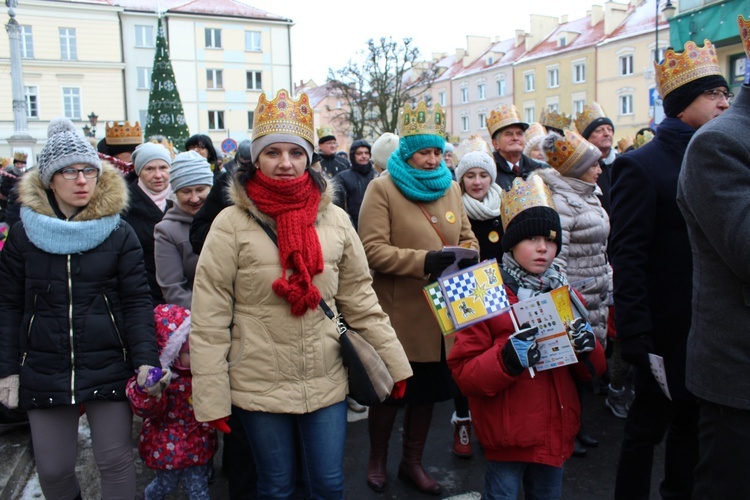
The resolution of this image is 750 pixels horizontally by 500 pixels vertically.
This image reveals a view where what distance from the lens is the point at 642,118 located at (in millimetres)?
44031

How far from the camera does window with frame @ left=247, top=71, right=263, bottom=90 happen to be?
163 ft

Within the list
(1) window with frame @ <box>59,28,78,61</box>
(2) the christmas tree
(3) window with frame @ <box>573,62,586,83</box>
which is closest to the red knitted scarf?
(2) the christmas tree

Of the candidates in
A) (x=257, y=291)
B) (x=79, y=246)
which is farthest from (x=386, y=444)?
(x=79, y=246)

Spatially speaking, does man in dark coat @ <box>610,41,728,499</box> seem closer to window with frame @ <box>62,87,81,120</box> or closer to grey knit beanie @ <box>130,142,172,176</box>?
grey knit beanie @ <box>130,142,172,176</box>

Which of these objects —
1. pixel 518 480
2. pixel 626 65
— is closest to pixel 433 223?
pixel 518 480

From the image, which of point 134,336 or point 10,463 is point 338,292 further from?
point 10,463

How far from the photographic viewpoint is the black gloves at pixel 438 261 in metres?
3.42

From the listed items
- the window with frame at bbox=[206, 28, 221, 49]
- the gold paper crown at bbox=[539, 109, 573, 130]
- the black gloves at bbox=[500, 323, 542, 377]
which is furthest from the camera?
the window with frame at bbox=[206, 28, 221, 49]

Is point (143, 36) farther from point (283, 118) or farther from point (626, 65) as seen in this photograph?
point (283, 118)

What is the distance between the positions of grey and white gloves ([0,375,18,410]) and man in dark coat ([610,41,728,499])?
285 centimetres

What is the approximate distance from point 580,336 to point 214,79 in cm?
4963

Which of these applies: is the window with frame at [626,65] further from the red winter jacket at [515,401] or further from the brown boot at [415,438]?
the red winter jacket at [515,401]

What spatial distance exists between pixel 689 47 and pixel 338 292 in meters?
2.14

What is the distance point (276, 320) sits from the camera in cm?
268
